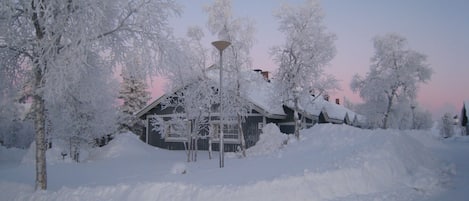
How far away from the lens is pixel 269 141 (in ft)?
71.3

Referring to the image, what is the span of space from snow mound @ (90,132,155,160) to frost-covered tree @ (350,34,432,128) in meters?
24.0

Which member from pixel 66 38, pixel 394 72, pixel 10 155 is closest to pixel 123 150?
pixel 10 155

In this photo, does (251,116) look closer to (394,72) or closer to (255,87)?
(255,87)

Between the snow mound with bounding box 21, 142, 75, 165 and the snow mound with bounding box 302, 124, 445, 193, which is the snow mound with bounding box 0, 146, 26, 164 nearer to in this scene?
→ the snow mound with bounding box 21, 142, 75, 165

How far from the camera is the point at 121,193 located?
28.7 ft

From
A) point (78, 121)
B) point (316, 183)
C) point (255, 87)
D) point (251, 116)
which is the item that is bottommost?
point (316, 183)

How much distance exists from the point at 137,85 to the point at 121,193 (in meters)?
37.3

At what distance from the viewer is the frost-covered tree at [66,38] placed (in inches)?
364

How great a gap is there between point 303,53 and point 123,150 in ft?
43.7

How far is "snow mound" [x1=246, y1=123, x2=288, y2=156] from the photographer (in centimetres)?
2069

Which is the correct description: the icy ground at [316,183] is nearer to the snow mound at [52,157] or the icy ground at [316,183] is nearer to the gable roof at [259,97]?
the gable roof at [259,97]

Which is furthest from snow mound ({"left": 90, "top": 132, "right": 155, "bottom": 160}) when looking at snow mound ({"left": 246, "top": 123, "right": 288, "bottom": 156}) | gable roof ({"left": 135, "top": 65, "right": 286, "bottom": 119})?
snow mound ({"left": 246, "top": 123, "right": 288, "bottom": 156})

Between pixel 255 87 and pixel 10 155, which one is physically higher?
pixel 255 87

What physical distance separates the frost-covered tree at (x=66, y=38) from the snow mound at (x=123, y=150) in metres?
14.3
